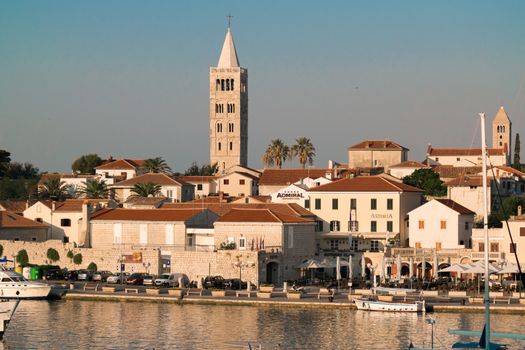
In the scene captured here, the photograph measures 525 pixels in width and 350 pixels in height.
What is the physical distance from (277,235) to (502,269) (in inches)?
589

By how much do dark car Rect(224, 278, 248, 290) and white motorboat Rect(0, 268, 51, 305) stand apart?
1048 centimetres

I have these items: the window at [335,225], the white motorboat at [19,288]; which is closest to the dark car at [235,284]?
the white motorboat at [19,288]

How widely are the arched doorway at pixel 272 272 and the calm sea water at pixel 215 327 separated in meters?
9.96

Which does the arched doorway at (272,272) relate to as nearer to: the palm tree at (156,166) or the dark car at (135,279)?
the dark car at (135,279)

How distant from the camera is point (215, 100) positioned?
174875 mm

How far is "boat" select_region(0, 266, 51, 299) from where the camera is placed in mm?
74250

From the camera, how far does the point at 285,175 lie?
126 m

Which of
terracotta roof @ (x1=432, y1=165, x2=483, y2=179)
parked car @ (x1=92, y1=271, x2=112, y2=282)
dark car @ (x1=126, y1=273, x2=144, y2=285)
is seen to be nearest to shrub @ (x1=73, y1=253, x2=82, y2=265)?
parked car @ (x1=92, y1=271, x2=112, y2=282)

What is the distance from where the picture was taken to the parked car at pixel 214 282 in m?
78.2

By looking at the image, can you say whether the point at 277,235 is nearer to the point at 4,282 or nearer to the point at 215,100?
the point at 4,282

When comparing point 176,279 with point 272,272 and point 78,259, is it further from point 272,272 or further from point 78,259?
point 78,259

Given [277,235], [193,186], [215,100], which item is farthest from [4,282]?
[215,100]

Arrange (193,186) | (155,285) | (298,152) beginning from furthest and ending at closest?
1. (298,152)
2. (193,186)
3. (155,285)

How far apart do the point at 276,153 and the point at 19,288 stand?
79.5 metres
